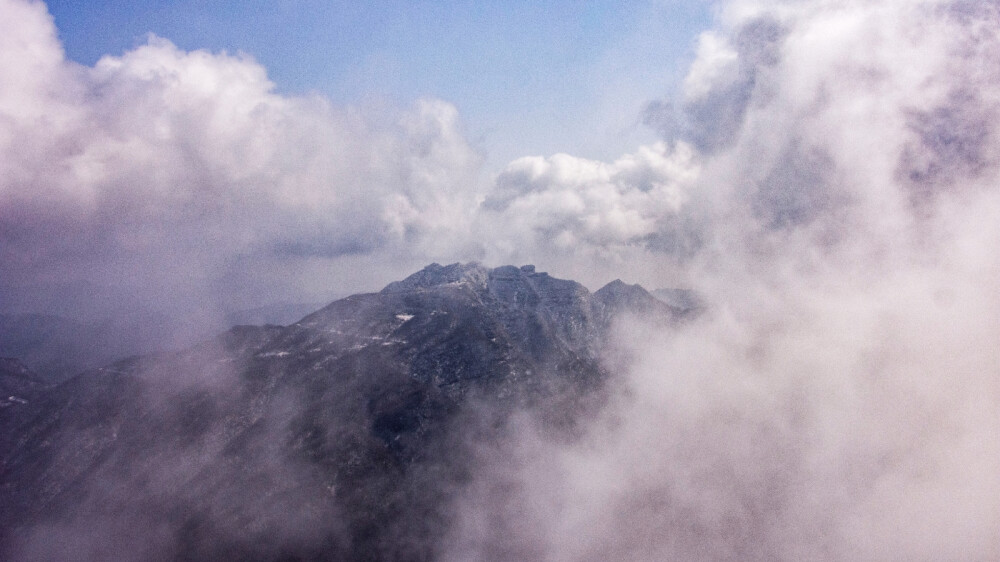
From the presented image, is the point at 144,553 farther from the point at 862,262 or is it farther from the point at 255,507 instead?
the point at 862,262

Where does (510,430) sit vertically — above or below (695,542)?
above

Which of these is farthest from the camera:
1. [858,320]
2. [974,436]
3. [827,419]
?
[827,419]

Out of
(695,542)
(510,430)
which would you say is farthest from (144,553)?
(695,542)

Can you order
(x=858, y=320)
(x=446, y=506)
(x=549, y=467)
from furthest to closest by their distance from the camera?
(x=549, y=467)
(x=446, y=506)
(x=858, y=320)

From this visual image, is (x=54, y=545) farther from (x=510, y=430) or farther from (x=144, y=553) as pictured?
(x=510, y=430)

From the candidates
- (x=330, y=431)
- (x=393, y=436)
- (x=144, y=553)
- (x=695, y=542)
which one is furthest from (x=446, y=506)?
(x=144, y=553)

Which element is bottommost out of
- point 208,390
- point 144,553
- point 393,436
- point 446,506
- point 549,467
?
point 144,553

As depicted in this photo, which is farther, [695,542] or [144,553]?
[144,553]
